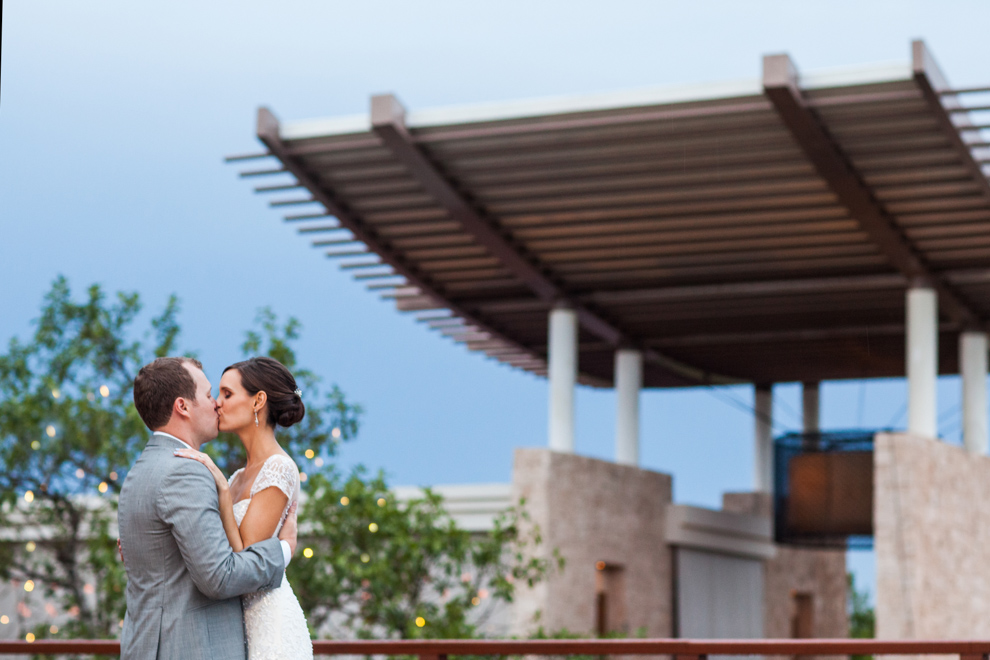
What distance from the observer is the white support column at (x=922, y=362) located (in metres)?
14.3

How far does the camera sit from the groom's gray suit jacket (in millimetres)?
2846

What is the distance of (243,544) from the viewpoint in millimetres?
3004

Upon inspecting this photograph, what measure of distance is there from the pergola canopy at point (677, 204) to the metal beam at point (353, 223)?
29 mm

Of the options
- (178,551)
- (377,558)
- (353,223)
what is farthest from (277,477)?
(353,223)

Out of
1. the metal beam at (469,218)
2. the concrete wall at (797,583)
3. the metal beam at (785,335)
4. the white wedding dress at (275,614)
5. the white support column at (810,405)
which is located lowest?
the concrete wall at (797,583)

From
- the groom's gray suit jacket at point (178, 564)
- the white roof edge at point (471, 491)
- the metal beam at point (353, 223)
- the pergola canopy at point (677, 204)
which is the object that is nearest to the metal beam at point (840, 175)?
the pergola canopy at point (677, 204)

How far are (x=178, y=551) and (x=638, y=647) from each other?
9.21ft

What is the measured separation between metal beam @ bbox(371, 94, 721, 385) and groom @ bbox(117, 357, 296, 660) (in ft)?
30.3

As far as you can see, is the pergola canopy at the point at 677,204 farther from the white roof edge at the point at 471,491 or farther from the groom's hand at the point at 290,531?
the groom's hand at the point at 290,531

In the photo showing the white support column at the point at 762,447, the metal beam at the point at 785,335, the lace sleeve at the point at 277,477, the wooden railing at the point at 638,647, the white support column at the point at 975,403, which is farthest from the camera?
the white support column at the point at 762,447

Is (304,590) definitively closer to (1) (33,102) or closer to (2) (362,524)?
(2) (362,524)

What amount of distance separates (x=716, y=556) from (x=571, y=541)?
4.76 metres

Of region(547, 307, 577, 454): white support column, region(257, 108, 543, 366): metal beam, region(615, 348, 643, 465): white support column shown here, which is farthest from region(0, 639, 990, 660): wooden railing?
region(615, 348, 643, 465): white support column

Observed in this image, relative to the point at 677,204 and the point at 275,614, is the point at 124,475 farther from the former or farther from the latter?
the point at 275,614
